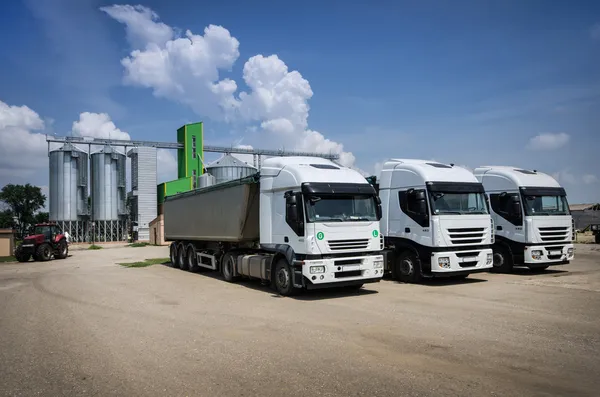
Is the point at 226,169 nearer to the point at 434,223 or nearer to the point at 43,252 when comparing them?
the point at 43,252

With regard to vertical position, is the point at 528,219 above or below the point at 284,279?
above

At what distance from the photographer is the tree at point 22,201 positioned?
8912cm

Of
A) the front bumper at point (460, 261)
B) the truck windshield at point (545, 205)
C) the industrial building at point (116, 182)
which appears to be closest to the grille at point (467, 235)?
the front bumper at point (460, 261)

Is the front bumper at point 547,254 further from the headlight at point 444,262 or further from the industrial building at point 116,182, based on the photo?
the industrial building at point 116,182

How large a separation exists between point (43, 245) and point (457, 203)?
25.8 meters

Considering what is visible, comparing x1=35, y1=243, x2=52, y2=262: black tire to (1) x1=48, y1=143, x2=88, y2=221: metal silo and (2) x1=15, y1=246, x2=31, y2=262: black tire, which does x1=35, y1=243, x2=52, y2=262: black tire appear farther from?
(1) x1=48, y1=143, x2=88, y2=221: metal silo

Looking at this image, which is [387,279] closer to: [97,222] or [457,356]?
[457,356]

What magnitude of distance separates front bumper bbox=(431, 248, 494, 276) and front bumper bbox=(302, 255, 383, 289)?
6.62 ft

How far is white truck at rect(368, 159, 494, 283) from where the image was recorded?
13.0m

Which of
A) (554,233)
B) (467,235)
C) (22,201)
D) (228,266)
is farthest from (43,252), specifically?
(22,201)

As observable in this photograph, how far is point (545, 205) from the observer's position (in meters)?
15.7

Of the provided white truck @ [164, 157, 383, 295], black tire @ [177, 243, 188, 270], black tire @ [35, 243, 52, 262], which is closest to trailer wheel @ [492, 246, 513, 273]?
white truck @ [164, 157, 383, 295]

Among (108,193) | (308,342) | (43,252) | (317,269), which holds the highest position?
(108,193)

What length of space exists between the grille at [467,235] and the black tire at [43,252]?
25.7 meters
